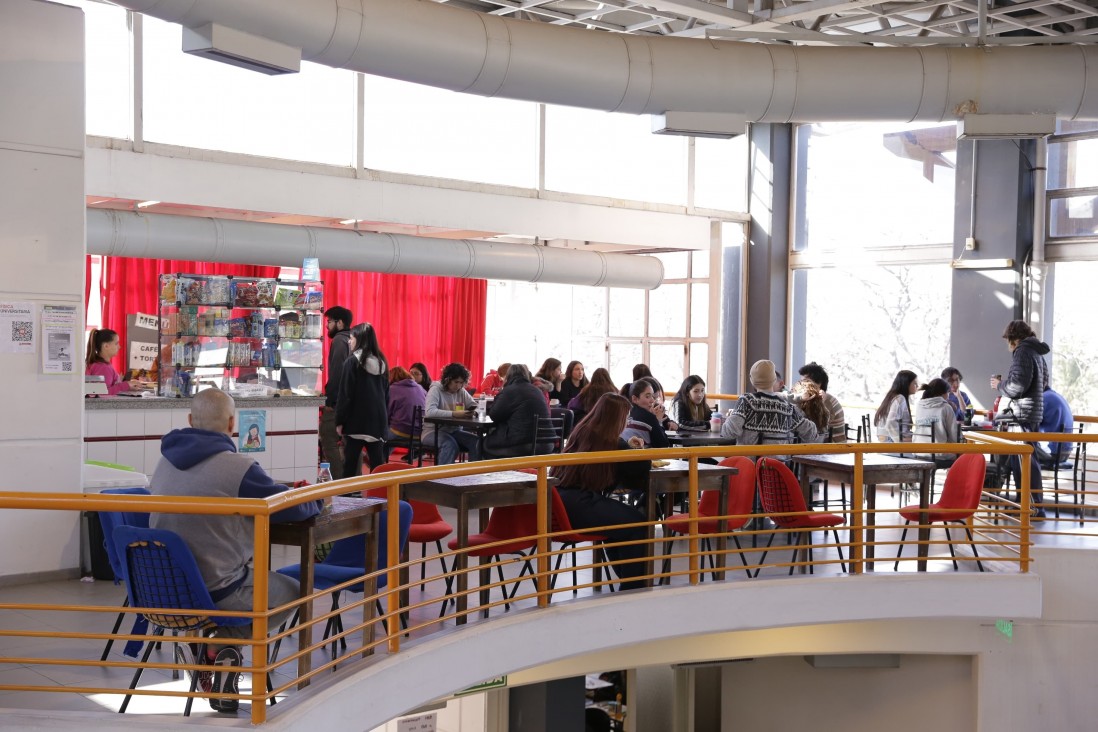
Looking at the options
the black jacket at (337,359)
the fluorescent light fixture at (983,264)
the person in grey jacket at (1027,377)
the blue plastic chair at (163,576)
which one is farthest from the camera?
the fluorescent light fixture at (983,264)

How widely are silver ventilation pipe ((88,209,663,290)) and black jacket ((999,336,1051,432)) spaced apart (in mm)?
5012

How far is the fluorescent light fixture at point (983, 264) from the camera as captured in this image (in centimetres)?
1183

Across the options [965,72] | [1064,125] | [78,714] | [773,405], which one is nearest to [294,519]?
[78,714]

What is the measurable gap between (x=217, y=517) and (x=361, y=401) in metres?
4.52

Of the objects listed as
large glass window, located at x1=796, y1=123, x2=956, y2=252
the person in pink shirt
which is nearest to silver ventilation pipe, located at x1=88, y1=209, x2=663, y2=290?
the person in pink shirt

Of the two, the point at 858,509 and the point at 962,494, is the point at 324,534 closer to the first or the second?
the point at 858,509

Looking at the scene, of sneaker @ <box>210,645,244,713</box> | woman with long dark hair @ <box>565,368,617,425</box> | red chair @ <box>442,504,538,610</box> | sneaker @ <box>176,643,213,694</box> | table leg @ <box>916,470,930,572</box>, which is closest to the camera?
sneaker @ <box>210,645,244,713</box>

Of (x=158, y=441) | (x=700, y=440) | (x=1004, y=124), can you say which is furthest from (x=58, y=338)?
(x=1004, y=124)

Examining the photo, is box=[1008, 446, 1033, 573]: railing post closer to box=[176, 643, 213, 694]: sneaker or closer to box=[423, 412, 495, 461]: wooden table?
box=[423, 412, 495, 461]: wooden table

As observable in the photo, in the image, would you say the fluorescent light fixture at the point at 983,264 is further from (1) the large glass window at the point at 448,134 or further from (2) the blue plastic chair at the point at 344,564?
Result: (2) the blue plastic chair at the point at 344,564

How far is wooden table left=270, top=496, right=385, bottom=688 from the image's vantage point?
3902mm

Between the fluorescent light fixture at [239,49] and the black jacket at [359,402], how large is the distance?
3.12m

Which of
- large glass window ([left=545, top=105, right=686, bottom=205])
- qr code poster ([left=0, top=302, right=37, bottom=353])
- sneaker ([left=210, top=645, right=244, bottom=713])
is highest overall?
large glass window ([left=545, top=105, right=686, bottom=205])

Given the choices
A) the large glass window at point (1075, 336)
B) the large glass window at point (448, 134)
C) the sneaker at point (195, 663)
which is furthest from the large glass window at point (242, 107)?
the large glass window at point (1075, 336)
